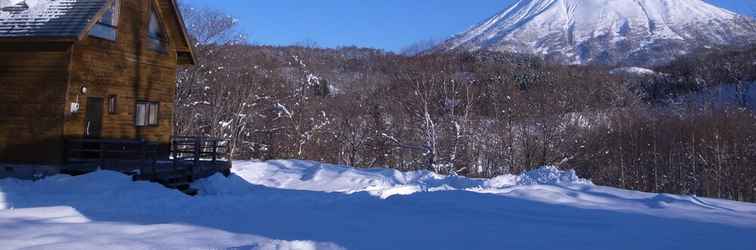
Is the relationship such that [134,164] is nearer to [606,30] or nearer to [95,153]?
[95,153]

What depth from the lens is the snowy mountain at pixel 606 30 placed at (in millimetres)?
76562

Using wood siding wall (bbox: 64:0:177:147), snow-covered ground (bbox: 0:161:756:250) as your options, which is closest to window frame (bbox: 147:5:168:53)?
wood siding wall (bbox: 64:0:177:147)

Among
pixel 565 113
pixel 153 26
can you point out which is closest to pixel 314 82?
pixel 565 113

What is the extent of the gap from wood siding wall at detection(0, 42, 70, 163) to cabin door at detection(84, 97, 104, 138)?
0.90m

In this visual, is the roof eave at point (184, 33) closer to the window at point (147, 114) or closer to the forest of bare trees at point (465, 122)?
the window at point (147, 114)

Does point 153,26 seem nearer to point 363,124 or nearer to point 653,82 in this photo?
point 363,124

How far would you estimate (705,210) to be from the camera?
1085cm

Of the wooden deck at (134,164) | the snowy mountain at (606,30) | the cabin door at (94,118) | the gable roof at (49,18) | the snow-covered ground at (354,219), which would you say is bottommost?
the snow-covered ground at (354,219)

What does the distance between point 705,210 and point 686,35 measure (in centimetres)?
8512

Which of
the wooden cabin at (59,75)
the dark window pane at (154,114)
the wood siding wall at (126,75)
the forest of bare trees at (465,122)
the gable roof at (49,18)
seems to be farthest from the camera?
the forest of bare trees at (465,122)

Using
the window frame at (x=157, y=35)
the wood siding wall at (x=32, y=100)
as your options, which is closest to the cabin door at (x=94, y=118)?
the wood siding wall at (x=32, y=100)

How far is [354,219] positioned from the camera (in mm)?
9555

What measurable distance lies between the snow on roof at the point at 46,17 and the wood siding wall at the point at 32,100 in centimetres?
41

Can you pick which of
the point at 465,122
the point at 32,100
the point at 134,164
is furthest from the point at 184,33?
the point at 465,122
